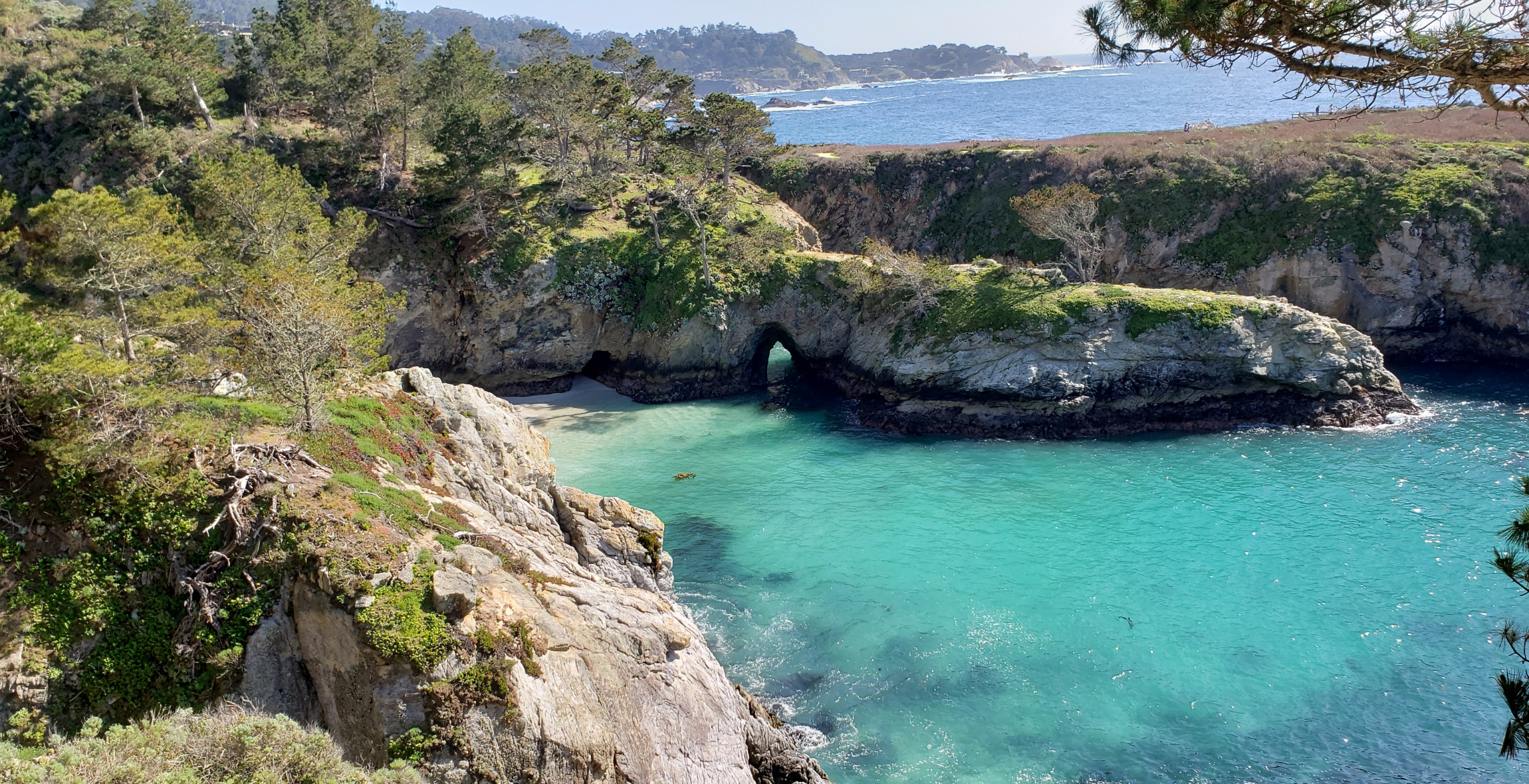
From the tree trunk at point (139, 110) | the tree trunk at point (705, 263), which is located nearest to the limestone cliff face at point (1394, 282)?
the tree trunk at point (705, 263)

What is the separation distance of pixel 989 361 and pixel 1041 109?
334 feet

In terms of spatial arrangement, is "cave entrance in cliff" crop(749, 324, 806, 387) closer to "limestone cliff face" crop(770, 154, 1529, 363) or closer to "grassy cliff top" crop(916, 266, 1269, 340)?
"grassy cliff top" crop(916, 266, 1269, 340)

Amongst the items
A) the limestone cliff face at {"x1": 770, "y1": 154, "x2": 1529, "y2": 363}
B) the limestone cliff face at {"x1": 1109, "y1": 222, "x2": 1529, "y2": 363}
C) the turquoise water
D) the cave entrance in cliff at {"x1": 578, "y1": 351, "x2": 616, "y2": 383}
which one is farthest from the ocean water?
the cave entrance in cliff at {"x1": 578, "y1": 351, "x2": 616, "y2": 383}

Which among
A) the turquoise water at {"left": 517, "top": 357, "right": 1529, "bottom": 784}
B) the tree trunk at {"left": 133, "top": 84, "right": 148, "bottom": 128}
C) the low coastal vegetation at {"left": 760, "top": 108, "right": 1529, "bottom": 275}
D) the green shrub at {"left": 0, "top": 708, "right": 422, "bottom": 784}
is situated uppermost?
the tree trunk at {"left": 133, "top": 84, "right": 148, "bottom": 128}

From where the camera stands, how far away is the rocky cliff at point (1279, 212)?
127 ft

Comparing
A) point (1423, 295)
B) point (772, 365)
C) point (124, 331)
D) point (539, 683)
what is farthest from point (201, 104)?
point (1423, 295)

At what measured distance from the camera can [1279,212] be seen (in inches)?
1688

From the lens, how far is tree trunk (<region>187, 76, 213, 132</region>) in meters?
40.7

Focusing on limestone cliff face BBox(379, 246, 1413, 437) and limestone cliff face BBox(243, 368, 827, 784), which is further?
limestone cliff face BBox(379, 246, 1413, 437)

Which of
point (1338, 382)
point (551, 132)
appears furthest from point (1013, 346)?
point (551, 132)

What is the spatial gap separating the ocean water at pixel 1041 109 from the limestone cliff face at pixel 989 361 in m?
36.0

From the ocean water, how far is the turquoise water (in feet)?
142

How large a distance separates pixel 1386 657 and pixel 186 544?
25.5m

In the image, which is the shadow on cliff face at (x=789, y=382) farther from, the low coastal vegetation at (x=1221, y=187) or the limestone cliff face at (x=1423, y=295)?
the limestone cliff face at (x=1423, y=295)
